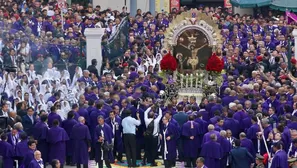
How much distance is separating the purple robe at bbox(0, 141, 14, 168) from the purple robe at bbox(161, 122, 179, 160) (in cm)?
475

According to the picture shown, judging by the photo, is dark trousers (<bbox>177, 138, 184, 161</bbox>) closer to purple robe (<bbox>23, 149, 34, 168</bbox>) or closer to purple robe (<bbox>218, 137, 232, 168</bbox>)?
purple robe (<bbox>218, 137, 232, 168</bbox>)

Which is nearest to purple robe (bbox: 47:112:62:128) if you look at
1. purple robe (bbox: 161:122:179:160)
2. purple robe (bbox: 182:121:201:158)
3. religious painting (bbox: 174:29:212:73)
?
purple robe (bbox: 161:122:179:160)

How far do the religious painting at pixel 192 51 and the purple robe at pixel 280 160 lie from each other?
45.0 feet

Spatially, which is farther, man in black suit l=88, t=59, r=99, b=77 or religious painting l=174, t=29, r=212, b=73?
religious painting l=174, t=29, r=212, b=73

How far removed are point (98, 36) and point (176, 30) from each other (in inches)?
117

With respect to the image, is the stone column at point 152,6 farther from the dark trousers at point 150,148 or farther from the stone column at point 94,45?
the dark trousers at point 150,148

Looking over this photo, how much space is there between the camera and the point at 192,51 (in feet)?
149

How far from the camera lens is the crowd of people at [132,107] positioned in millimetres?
33844

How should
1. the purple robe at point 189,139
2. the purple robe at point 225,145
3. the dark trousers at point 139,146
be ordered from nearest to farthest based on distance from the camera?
the purple robe at point 225,145 < the purple robe at point 189,139 < the dark trousers at point 139,146

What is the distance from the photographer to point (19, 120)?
3447cm

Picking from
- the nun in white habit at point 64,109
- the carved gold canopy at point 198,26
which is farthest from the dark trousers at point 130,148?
the carved gold canopy at point 198,26

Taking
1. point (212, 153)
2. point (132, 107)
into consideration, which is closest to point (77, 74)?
point (132, 107)

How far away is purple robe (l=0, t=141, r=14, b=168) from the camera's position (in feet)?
108

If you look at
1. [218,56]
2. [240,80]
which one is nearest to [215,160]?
[240,80]
